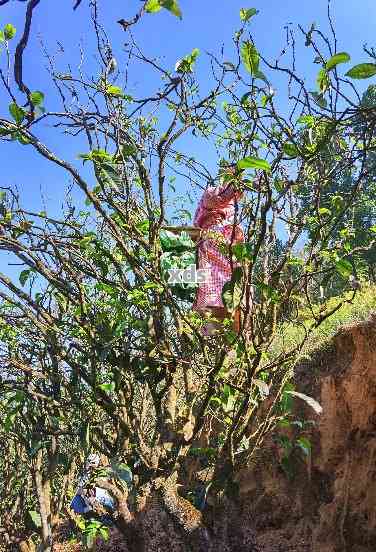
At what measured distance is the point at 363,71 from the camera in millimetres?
1076

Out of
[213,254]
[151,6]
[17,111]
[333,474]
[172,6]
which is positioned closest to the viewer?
[172,6]

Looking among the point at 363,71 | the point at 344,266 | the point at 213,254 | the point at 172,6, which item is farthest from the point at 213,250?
the point at 172,6

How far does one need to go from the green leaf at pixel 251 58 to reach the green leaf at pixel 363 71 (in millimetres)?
340

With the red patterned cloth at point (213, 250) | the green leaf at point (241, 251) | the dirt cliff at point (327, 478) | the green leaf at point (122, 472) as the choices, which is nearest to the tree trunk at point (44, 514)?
the dirt cliff at point (327, 478)

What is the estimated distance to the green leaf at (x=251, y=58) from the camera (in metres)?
1.36

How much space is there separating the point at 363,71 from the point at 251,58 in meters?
0.39

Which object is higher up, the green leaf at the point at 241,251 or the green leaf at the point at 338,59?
the green leaf at the point at 338,59

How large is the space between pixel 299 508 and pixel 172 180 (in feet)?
11.4

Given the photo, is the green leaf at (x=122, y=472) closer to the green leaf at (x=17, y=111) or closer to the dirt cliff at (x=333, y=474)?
the green leaf at (x=17, y=111)

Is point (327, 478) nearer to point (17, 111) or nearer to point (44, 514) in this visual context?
point (44, 514)

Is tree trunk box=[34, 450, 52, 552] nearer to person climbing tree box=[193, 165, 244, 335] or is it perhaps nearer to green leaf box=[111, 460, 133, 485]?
green leaf box=[111, 460, 133, 485]

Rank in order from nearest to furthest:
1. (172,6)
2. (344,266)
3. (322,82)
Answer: (172,6), (322,82), (344,266)

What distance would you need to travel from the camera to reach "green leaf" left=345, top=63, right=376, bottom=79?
3.50ft

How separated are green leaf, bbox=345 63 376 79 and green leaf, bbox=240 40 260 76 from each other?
0.34 m
